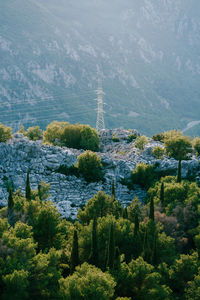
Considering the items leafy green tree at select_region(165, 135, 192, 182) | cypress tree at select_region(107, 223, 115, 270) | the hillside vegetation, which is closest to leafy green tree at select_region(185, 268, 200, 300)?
the hillside vegetation

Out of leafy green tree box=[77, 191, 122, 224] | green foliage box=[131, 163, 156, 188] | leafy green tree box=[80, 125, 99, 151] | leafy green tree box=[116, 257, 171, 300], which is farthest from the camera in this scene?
leafy green tree box=[80, 125, 99, 151]

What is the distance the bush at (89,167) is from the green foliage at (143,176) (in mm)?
7825

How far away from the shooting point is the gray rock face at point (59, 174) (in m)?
62.4

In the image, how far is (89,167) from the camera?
68500 mm

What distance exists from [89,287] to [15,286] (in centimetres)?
729

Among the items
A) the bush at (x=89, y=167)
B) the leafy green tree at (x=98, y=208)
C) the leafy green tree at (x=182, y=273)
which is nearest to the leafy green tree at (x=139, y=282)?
the leafy green tree at (x=182, y=273)

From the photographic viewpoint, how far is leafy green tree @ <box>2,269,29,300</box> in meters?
31.8

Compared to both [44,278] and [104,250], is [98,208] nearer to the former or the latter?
[104,250]

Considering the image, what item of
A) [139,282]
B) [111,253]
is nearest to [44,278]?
[111,253]

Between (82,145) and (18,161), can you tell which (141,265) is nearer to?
(18,161)

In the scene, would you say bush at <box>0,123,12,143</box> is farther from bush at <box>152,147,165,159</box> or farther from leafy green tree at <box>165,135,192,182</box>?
leafy green tree at <box>165,135,192,182</box>

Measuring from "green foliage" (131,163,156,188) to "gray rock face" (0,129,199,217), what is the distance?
1.47m

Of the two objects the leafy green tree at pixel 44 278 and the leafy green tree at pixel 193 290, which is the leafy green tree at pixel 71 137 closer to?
the leafy green tree at pixel 44 278

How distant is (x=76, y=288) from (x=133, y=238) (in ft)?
49.7
